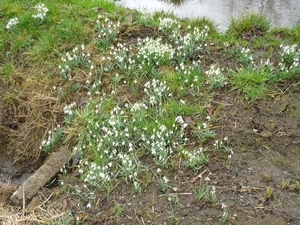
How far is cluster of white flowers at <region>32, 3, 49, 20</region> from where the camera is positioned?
7.39m

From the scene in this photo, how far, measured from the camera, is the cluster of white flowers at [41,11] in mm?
7387

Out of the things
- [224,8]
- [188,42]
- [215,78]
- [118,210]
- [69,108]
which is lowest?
[118,210]

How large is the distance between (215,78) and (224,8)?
2.57 m

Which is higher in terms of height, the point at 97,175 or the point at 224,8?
the point at 224,8

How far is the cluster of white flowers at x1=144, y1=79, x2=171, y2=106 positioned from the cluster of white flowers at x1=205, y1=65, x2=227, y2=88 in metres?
0.58

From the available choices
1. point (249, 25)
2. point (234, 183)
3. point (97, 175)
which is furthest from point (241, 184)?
point (249, 25)

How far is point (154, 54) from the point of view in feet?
20.7

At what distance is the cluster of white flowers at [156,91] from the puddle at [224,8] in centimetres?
206

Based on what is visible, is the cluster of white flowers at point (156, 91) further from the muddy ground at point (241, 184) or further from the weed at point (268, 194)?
the weed at point (268, 194)

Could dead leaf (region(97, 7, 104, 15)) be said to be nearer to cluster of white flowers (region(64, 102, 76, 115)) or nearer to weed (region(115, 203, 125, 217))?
cluster of white flowers (region(64, 102, 76, 115))

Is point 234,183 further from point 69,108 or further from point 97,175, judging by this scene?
point 69,108

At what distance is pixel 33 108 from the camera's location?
241 inches

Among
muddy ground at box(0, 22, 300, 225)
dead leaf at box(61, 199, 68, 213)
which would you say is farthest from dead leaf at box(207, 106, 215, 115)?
dead leaf at box(61, 199, 68, 213)

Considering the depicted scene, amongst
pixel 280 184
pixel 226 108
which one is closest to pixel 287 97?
pixel 226 108
